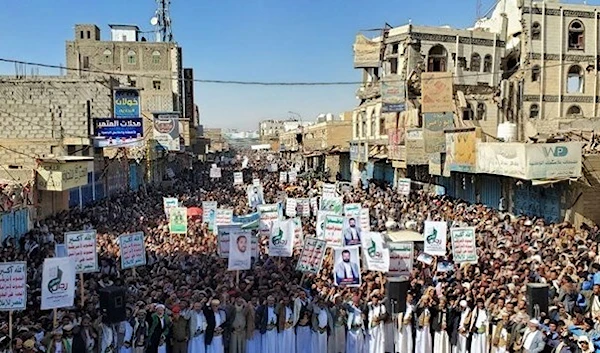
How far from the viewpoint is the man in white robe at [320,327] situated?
440 inches

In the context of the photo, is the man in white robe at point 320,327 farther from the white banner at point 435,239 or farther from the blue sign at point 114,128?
the blue sign at point 114,128

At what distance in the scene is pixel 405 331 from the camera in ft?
37.2

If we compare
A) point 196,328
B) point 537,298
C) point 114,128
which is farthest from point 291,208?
point 114,128

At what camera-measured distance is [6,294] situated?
399 inches

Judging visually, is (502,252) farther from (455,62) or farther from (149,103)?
(149,103)

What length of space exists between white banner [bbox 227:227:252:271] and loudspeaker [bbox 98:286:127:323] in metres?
3.03

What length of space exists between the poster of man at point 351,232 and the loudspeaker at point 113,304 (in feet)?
22.3

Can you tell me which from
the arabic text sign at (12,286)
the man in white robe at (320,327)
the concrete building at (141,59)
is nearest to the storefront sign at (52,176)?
the arabic text sign at (12,286)

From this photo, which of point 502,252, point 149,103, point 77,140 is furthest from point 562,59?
point 149,103

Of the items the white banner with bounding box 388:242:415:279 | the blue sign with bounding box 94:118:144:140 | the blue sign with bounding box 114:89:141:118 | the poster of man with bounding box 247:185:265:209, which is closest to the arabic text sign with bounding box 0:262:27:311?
the white banner with bounding box 388:242:415:279

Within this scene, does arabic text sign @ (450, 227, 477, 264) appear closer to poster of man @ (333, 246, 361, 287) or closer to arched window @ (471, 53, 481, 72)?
poster of man @ (333, 246, 361, 287)

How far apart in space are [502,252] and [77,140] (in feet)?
76.8

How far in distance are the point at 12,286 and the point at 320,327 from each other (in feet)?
17.3

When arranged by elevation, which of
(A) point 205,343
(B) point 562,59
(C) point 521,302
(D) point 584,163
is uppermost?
(B) point 562,59
